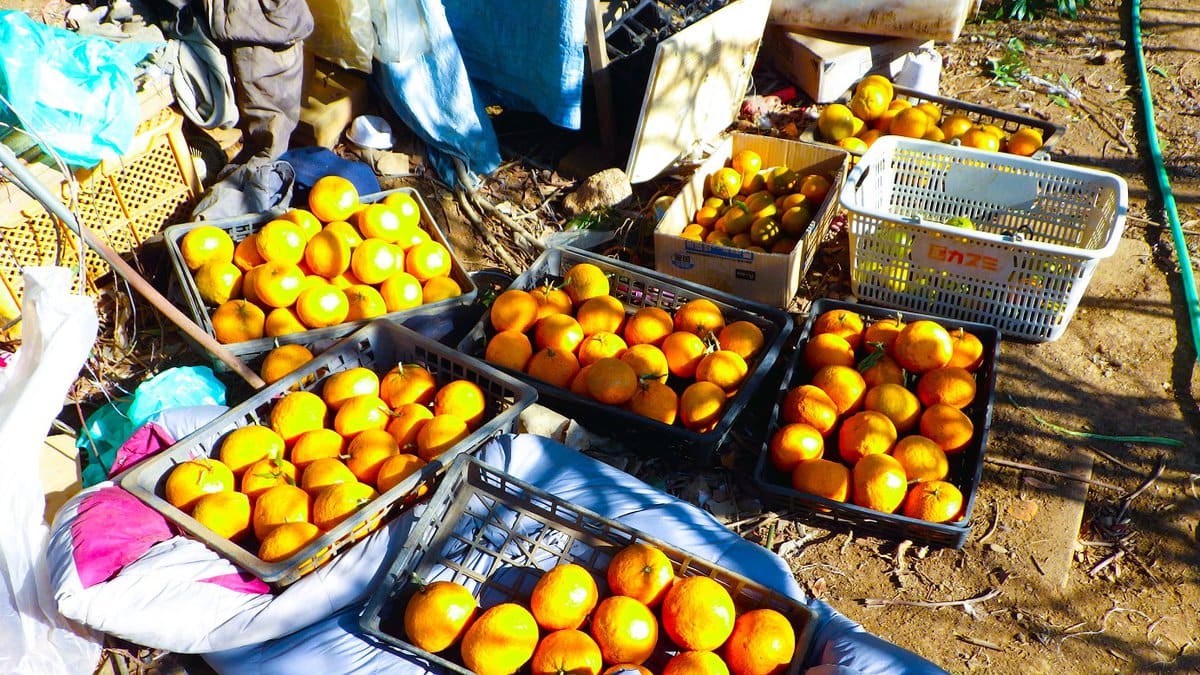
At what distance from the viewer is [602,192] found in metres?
4.70

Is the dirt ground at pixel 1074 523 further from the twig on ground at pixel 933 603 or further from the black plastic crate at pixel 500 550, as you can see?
the black plastic crate at pixel 500 550

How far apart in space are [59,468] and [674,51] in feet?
10.8

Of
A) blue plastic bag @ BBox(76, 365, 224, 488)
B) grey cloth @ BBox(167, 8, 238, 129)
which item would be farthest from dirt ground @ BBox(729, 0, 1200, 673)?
grey cloth @ BBox(167, 8, 238, 129)

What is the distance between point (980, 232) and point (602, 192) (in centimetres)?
191

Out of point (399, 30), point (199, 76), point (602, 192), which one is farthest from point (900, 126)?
point (199, 76)

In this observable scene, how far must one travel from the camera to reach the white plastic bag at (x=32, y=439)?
238cm

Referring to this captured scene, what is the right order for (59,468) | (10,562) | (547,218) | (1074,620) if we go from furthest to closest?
(547,218), (59,468), (1074,620), (10,562)

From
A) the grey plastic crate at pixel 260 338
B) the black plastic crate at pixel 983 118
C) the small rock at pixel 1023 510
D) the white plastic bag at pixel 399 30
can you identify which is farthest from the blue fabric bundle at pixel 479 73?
the small rock at pixel 1023 510

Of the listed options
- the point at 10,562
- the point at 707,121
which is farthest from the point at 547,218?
the point at 10,562

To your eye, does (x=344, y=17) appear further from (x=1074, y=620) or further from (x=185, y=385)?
(x=1074, y=620)

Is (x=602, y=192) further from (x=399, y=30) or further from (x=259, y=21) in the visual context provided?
(x=259, y=21)

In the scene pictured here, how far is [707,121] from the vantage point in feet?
16.6

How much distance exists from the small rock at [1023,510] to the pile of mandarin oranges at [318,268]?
240cm

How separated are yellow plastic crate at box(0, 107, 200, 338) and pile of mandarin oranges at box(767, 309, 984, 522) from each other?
287 centimetres
